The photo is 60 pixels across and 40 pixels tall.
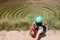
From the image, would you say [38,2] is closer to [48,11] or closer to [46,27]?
[48,11]

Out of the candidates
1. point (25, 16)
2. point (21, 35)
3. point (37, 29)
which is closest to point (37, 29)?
point (37, 29)

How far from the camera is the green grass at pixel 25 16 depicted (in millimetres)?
4551

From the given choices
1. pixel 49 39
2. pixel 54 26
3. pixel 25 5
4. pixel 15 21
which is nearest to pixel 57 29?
pixel 54 26

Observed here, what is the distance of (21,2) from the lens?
5.57m

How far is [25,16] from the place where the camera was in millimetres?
4961

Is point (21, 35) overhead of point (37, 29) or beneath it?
beneath

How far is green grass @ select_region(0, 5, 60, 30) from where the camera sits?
14.9 feet

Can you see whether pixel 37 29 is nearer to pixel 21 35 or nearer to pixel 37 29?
pixel 37 29

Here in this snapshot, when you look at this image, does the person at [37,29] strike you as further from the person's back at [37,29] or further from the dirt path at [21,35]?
the dirt path at [21,35]

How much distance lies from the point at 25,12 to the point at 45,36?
3.69ft

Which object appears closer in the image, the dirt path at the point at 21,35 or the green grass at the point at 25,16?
the dirt path at the point at 21,35

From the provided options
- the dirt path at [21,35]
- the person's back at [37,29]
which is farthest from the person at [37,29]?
the dirt path at [21,35]

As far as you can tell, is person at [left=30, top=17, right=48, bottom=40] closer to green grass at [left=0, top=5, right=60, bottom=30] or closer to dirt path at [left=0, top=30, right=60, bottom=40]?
dirt path at [left=0, top=30, right=60, bottom=40]

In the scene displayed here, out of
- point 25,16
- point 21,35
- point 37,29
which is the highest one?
point 25,16
